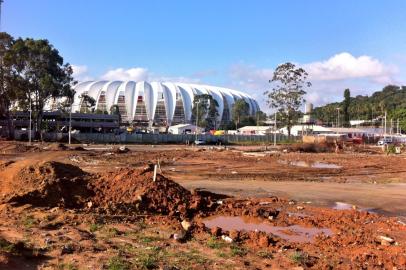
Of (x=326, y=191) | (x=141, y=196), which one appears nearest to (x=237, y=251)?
(x=141, y=196)

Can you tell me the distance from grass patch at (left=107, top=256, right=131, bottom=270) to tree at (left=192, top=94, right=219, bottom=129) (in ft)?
515

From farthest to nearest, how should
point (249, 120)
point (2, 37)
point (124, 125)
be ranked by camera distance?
point (249, 120)
point (124, 125)
point (2, 37)

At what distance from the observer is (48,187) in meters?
17.8

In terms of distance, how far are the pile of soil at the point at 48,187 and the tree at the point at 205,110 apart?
483 ft

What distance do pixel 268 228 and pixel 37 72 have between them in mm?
73347

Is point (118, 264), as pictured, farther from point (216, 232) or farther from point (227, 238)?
point (216, 232)

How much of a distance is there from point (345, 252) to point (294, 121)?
298ft

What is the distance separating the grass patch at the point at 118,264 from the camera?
9.39 meters

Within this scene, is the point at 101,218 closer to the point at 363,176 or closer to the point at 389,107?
the point at 363,176

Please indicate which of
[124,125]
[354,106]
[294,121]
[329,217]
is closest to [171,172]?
[329,217]

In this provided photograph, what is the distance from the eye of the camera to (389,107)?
17562 centimetres

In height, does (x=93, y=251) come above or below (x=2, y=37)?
below

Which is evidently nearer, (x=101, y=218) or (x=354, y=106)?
(x=101, y=218)

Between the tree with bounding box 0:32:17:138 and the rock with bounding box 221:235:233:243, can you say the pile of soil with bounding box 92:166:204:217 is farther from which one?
the tree with bounding box 0:32:17:138
